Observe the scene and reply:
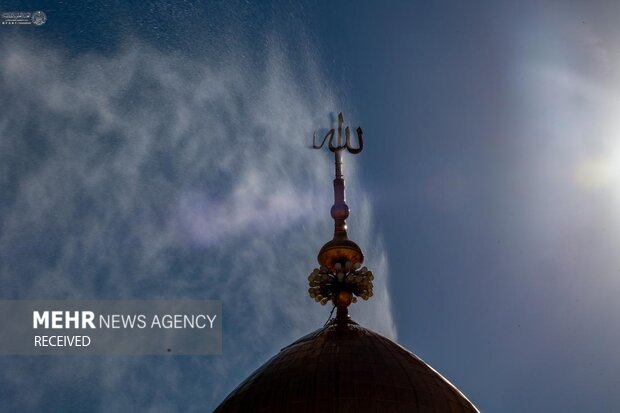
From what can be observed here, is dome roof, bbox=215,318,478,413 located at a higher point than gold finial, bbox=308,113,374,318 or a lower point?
lower

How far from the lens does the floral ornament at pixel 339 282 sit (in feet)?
152

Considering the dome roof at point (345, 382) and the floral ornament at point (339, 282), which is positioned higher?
the floral ornament at point (339, 282)

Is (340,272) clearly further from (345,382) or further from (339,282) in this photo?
(345,382)

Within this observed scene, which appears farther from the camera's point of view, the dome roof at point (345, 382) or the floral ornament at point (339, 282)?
the floral ornament at point (339, 282)

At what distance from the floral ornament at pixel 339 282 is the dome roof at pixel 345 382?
2.79 m

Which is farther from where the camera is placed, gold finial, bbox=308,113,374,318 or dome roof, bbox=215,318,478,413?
gold finial, bbox=308,113,374,318

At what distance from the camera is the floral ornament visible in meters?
46.3

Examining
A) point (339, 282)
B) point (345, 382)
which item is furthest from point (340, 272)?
point (345, 382)

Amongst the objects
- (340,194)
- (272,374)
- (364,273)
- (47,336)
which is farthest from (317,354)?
(47,336)

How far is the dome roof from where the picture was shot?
131 ft

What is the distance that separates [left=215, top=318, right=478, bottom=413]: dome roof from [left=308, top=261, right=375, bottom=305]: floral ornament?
2.79m

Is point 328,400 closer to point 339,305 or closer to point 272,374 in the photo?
point 272,374

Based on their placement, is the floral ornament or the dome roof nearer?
the dome roof

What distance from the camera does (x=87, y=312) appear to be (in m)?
50.8
